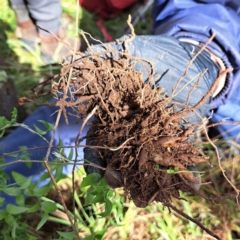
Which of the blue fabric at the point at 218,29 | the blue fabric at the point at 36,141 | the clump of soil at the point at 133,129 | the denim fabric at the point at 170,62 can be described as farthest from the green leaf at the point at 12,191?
the blue fabric at the point at 218,29

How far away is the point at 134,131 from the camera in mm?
792

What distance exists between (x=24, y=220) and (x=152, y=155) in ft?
2.51

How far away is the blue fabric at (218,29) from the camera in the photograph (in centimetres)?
110

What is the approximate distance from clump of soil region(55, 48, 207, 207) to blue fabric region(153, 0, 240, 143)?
1.39ft

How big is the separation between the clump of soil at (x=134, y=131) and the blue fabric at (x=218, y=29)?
0.42 meters

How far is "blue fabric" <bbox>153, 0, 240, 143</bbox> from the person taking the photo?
1.10m

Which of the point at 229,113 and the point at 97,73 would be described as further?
the point at 229,113

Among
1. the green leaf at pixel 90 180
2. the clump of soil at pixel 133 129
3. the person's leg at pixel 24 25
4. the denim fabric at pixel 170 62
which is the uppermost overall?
the denim fabric at pixel 170 62

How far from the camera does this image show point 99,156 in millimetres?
880

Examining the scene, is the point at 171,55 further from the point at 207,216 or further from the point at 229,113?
the point at 207,216

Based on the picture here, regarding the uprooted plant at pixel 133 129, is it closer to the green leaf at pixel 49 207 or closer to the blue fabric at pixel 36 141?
the green leaf at pixel 49 207

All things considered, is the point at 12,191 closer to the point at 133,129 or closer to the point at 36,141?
the point at 133,129

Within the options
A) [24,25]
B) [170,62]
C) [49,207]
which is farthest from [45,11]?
[49,207]

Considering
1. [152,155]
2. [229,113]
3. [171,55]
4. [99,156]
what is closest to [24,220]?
[99,156]
